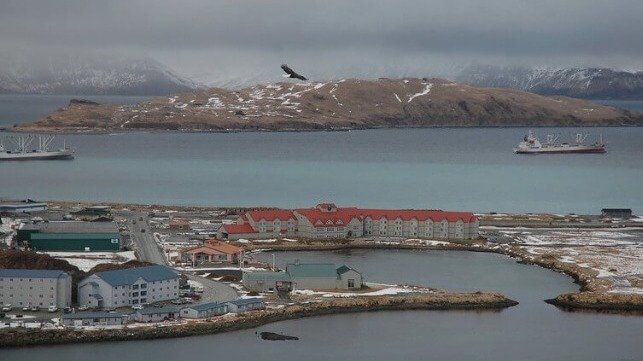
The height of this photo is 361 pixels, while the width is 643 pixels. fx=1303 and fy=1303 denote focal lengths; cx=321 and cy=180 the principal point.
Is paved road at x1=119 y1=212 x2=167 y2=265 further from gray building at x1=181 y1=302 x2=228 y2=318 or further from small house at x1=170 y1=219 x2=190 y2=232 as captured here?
gray building at x1=181 y1=302 x2=228 y2=318

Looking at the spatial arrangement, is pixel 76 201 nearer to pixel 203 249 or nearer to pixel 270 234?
pixel 270 234

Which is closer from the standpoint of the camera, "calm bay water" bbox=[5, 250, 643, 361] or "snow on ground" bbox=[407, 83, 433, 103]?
"calm bay water" bbox=[5, 250, 643, 361]

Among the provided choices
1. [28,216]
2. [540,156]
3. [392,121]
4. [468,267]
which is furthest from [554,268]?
[392,121]

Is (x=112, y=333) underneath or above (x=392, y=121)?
underneath

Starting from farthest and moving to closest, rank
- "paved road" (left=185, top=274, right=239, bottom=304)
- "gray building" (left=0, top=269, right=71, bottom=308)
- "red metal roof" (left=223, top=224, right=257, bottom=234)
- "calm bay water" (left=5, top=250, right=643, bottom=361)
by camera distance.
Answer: "red metal roof" (left=223, top=224, right=257, bottom=234), "paved road" (left=185, top=274, right=239, bottom=304), "gray building" (left=0, top=269, right=71, bottom=308), "calm bay water" (left=5, top=250, right=643, bottom=361)

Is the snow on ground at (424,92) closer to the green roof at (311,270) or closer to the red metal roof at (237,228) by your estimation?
the red metal roof at (237,228)

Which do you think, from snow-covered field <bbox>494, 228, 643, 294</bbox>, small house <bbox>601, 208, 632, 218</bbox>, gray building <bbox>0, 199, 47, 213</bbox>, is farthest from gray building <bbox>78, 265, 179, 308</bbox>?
small house <bbox>601, 208, 632, 218</bbox>
